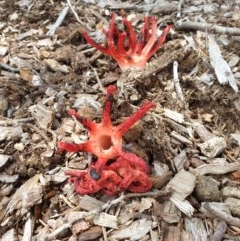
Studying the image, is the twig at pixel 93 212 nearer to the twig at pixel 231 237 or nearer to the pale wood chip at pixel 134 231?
the pale wood chip at pixel 134 231

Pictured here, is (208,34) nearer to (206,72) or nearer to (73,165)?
(206,72)

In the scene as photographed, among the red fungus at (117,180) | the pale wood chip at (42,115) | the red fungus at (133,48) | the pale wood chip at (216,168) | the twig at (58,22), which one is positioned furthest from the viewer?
the twig at (58,22)

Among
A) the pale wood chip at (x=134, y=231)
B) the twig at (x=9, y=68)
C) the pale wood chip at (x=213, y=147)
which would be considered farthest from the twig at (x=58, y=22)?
the pale wood chip at (x=134, y=231)

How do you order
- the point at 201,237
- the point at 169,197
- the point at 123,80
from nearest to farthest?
1. the point at 201,237
2. the point at 169,197
3. the point at 123,80

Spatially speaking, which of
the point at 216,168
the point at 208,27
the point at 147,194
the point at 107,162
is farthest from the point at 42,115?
the point at 208,27

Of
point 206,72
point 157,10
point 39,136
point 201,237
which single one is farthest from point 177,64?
point 201,237

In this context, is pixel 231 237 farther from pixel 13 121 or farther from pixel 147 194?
pixel 13 121
